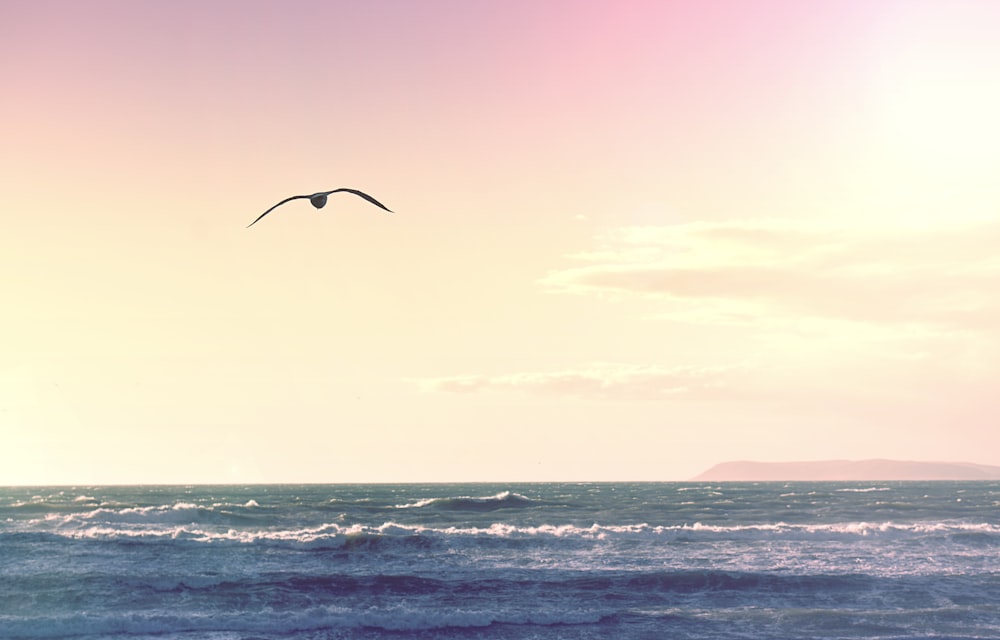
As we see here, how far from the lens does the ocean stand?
20.3 m

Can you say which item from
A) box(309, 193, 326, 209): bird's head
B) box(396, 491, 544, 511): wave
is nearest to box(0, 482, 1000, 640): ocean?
box(396, 491, 544, 511): wave

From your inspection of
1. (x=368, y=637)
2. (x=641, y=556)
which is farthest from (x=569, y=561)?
(x=368, y=637)

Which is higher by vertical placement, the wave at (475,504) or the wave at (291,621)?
the wave at (475,504)

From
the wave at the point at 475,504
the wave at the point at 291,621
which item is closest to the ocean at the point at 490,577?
the wave at the point at 291,621

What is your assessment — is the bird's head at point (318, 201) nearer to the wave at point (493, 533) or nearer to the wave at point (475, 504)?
the wave at point (493, 533)

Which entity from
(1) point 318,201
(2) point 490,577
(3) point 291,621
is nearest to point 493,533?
(2) point 490,577

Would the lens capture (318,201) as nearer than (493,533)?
Yes

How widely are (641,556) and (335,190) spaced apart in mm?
21124

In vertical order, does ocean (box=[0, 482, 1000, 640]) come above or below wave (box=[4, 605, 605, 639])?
above

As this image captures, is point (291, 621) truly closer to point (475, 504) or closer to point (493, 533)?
point (493, 533)

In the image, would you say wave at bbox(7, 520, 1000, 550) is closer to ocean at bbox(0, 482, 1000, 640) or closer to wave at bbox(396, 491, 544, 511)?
ocean at bbox(0, 482, 1000, 640)

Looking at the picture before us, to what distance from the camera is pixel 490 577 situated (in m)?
25.4

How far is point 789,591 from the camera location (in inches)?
927

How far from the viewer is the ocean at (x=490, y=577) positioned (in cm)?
2028
